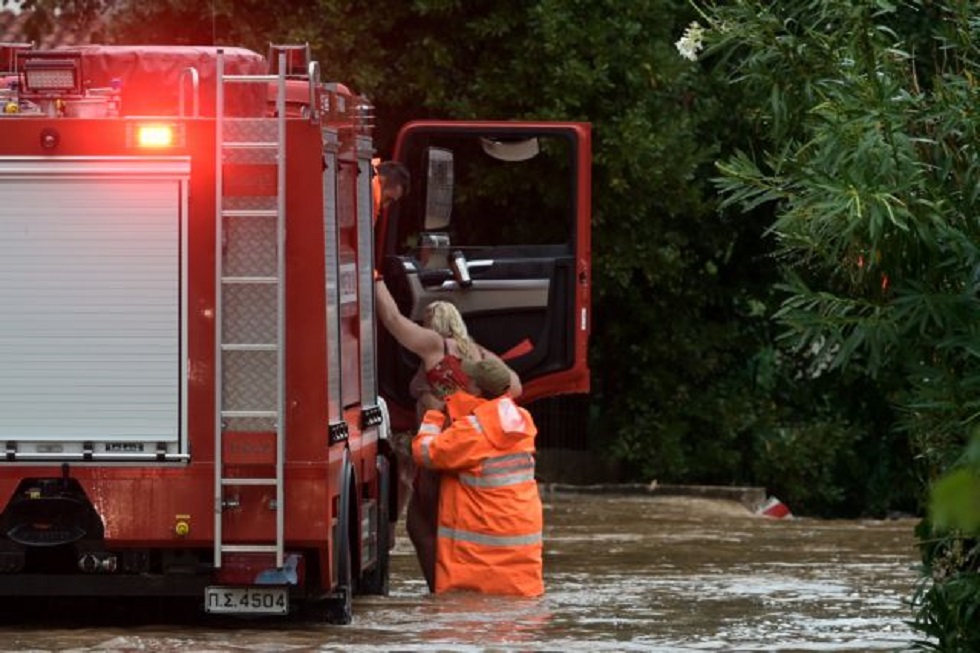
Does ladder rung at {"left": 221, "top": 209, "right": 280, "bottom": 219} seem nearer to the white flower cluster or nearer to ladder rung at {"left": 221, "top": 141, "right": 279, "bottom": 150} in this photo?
ladder rung at {"left": 221, "top": 141, "right": 279, "bottom": 150}

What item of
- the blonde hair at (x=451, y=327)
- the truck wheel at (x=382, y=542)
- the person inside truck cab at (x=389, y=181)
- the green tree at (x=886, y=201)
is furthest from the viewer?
the blonde hair at (x=451, y=327)

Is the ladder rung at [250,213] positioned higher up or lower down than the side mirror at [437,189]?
lower down

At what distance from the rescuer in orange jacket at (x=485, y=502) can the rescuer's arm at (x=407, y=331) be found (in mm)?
618

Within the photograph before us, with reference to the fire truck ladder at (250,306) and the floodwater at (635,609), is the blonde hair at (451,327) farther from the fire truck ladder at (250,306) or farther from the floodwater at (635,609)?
the fire truck ladder at (250,306)

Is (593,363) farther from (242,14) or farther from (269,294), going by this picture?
(269,294)

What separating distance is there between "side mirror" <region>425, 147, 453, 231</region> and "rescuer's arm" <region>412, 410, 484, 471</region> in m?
1.70

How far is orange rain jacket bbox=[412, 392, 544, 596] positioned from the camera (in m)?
13.5

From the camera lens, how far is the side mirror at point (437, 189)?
14.8 metres

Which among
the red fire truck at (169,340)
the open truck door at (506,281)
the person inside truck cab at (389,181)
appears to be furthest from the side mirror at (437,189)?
the red fire truck at (169,340)

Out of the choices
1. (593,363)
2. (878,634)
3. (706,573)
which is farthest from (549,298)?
(593,363)

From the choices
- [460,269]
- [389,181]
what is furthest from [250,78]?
[460,269]

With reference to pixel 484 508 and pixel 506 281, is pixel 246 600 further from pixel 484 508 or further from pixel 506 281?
pixel 506 281

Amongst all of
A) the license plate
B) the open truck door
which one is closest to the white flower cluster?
the license plate

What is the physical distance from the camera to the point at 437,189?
1487 cm
